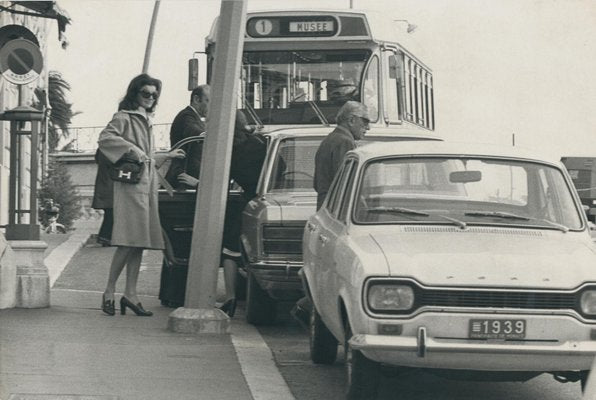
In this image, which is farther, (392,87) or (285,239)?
(392,87)

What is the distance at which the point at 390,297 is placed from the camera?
8305 mm

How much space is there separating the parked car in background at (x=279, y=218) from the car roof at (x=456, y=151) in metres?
2.49

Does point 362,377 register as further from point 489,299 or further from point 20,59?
point 20,59

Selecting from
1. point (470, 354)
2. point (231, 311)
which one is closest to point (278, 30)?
point (231, 311)

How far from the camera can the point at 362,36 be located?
1975 cm

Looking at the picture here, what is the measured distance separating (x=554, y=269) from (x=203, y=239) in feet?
14.3

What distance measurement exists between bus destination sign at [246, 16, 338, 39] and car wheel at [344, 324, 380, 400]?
11.7 m

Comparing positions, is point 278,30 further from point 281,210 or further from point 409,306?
point 409,306

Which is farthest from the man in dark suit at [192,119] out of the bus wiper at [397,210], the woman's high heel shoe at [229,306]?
the bus wiper at [397,210]

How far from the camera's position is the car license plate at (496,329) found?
8.20 metres

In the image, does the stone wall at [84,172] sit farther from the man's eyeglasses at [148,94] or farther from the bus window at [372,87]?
the man's eyeglasses at [148,94]

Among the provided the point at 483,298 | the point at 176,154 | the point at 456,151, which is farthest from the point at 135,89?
the point at 483,298

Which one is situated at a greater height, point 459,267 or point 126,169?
point 126,169

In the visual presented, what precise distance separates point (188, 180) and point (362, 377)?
573cm
